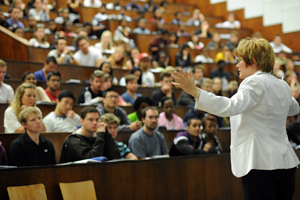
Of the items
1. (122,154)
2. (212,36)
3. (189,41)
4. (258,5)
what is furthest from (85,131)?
(258,5)

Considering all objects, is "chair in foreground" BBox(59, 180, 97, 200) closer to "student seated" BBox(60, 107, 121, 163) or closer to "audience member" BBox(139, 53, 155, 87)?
"student seated" BBox(60, 107, 121, 163)

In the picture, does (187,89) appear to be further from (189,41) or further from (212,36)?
(212,36)

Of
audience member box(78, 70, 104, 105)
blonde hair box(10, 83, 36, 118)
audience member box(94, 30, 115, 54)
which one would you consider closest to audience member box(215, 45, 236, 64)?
audience member box(94, 30, 115, 54)

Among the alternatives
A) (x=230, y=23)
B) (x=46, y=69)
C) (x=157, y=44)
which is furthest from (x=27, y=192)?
(x=230, y=23)

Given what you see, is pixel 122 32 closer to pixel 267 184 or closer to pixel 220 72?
pixel 220 72

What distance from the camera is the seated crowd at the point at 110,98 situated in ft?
8.73

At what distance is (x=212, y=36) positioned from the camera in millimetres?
7488

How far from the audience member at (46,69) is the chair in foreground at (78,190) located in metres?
2.22

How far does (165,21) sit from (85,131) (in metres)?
5.23

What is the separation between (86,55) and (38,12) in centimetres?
161

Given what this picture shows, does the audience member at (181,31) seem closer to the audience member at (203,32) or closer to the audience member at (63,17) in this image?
the audience member at (203,32)

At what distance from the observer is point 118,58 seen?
5.10m

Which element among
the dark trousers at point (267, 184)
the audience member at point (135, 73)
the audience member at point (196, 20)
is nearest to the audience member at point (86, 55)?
the audience member at point (135, 73)

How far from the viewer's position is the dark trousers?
1.45 m
